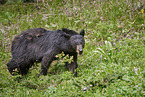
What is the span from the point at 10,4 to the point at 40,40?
5.87 m

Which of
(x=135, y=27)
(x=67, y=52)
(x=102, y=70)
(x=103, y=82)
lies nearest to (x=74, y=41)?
(x=67, y=52)

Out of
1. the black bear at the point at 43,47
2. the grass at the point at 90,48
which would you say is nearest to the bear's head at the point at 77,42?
the black bear at the point at 43,47

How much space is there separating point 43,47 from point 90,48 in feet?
6.71

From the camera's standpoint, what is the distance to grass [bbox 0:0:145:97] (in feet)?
14.3

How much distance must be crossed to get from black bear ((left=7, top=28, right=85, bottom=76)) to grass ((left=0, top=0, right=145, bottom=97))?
306 mm

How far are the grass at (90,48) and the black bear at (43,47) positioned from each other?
31cm

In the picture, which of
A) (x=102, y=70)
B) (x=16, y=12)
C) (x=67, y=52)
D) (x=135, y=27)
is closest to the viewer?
(x=102, y=70)

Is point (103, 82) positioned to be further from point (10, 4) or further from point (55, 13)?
point (10, 4)

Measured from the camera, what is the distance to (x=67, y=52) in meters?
5.59

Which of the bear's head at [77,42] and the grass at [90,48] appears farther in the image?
the bear's head at [77,42]

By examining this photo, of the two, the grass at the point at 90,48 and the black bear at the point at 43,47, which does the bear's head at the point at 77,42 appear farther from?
the grass at the point at 90,48

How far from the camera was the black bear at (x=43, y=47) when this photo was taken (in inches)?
214

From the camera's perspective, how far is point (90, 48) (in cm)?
713

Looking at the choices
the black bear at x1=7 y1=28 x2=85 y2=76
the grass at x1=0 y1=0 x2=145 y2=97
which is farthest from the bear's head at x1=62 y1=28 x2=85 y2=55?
the grass at x1=0 y1=0 x2=145 y2=97
